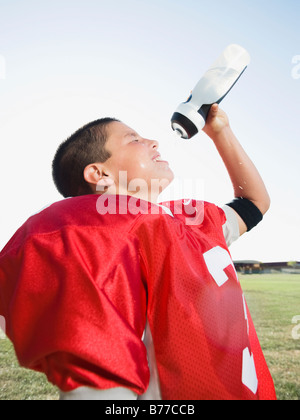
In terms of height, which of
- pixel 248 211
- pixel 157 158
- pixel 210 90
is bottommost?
pixel 248 211

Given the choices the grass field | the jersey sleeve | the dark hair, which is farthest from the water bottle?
the grass field

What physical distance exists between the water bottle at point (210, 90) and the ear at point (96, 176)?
392 mm

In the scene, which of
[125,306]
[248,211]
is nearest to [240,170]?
[248,211]

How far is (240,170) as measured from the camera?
5.47ft

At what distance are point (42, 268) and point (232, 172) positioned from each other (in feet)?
3.62

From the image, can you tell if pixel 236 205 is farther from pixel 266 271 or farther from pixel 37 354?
pixel 266 271

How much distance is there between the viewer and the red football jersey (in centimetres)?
77

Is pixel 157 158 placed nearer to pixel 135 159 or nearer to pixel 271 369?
pixel 135 159

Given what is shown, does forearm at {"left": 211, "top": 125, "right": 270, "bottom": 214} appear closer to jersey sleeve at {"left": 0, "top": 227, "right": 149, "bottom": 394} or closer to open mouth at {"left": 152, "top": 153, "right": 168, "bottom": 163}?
open mouth at {"left": 152, "top": 153, "right": 168, "bottom": 163}

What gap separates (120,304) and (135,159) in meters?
0.65

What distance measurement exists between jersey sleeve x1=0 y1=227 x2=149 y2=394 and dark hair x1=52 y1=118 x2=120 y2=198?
52 cm

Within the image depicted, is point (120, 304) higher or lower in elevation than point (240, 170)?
lower

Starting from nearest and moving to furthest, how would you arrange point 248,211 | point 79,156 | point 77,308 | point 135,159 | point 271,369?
point 77,308 → point 135,159 → point 79,156 → point 248,211 → point 271,369

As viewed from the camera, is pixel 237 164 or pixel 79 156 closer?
pixel 79 156
